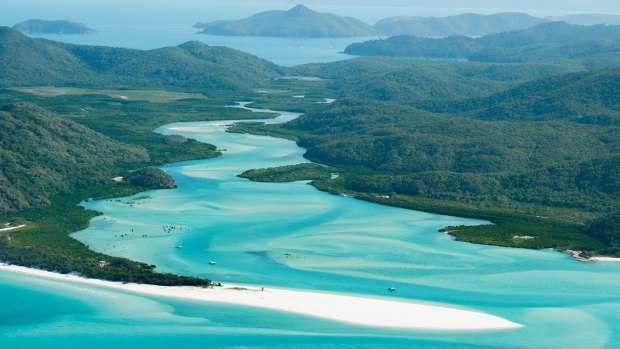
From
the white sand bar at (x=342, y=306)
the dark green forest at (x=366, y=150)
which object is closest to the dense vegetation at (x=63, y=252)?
the dark green forest at (x=366, y=150)

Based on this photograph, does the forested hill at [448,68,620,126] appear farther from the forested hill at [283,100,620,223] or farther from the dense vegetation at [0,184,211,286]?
the dense vegetation at [0,184,211,286]

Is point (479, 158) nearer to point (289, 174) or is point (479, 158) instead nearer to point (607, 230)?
point (289, 174)

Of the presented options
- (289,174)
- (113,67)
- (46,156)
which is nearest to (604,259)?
(289,174)

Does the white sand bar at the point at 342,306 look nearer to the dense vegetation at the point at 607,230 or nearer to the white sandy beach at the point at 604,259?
the white sandy beach at the point at 604,259

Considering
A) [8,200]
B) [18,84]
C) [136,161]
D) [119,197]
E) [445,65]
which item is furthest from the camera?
[445,65]

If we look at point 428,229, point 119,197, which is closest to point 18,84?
point 119,197

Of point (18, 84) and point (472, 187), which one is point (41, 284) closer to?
point (472, 187)
